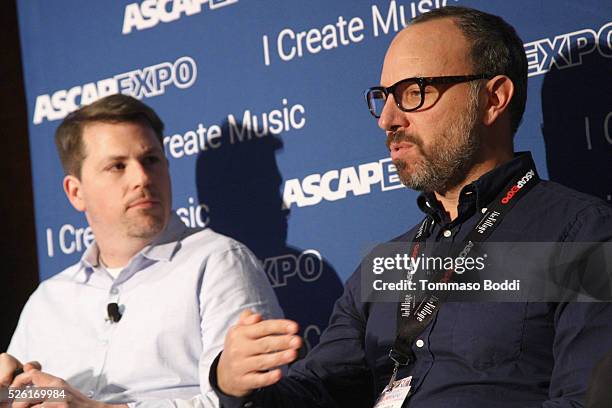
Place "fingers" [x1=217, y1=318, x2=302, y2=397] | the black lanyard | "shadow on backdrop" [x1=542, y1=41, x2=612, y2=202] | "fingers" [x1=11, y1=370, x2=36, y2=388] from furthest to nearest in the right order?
"shadow on backdrop" [x1=542, y1=41, x2=612, y2=202], "fingers" [x1=11, y1=370, x2=36, y2=388], the black lanyard, "fingers" [x1=217, y1=318, x2=302, y2=397]

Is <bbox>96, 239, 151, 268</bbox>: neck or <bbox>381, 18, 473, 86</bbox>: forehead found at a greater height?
<bbox>381, 18, 473, 86</bbox>: forehead

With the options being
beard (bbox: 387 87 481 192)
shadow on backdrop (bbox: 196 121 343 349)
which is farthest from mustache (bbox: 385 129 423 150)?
shadow on backdrop (bbox: 196 121 343 349)

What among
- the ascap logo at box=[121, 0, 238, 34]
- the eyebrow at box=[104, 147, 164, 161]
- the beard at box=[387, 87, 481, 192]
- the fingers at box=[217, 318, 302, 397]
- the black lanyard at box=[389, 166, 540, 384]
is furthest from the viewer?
the ascap logo at box=[121, 0, 238, 34]

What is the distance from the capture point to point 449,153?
273 cm

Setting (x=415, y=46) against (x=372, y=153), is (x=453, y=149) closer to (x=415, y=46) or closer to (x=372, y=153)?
(x=415, y=46)

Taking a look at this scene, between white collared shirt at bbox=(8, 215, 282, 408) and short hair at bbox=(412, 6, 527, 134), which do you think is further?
white collared shirt at bbox=(8, 215, 282, 408)

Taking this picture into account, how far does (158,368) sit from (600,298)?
5.34 ft

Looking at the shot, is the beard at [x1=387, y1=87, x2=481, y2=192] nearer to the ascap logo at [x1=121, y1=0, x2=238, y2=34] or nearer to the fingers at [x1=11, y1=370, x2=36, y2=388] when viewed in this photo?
the fingers at [x1=11, y1=370, x2=36, y2=388]

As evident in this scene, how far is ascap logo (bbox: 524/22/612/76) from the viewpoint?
3.07m

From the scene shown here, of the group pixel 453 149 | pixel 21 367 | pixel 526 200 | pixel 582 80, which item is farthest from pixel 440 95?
pixel 21 367

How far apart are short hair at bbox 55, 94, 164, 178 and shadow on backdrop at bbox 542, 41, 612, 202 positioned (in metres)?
1.58

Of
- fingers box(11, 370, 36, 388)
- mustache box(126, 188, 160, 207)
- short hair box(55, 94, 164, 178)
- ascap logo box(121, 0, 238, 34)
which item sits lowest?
fingers box(11, 370, 36, 388)

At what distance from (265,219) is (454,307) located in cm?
146

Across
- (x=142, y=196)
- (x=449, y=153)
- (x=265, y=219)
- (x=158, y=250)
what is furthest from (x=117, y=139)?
(x=449, y=153)
